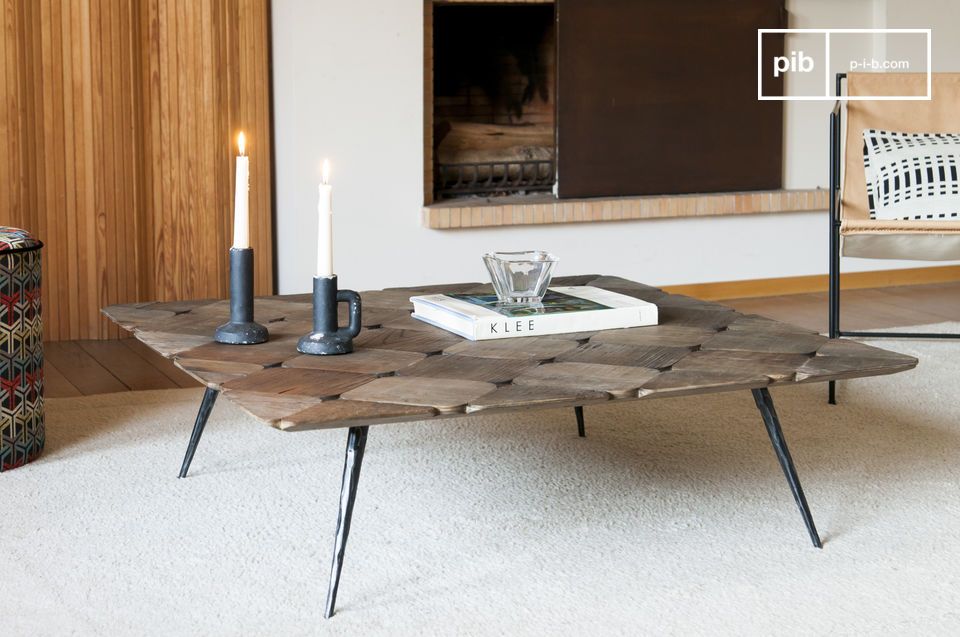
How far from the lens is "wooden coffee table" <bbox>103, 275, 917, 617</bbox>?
1591 mm

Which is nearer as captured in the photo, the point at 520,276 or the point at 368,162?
the point at 520,276

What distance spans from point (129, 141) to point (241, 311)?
5.82 ft

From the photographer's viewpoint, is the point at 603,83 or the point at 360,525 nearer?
the point at 360,525

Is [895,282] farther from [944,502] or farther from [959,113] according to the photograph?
[944,502]

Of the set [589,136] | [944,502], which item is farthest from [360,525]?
[589,136]

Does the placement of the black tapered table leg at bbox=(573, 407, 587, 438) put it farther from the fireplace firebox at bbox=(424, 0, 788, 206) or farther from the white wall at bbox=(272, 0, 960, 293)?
the fireplace firebox at bbox=(424, 0, 788, 206)

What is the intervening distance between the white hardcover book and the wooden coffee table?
1.0 inches

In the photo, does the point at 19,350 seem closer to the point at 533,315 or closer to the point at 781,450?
the point at 533,315

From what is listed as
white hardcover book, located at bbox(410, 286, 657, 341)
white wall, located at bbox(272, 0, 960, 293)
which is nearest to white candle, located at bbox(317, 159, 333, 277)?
white hardcover book, located at bbox(410, 286, 657, 341)

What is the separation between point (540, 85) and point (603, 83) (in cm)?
27

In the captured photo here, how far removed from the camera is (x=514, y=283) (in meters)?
2.12

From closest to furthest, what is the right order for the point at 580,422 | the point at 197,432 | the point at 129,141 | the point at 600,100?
the point at 197,432 < the point at 580,422 < the point at 129,141 < the point at 600,100

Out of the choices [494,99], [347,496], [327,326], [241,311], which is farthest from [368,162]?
[347,496]

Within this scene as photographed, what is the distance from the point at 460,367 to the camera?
1.78 m
